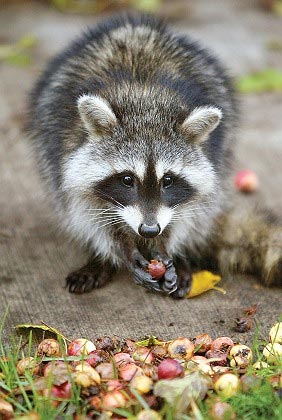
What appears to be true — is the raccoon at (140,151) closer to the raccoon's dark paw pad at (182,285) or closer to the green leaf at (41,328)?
the raccoon's dark paw pad at (182,285)

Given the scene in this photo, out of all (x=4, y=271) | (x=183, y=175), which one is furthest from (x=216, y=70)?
(x=4, y=271)

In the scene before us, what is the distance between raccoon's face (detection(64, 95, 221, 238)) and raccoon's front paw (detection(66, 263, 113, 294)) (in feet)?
1.46

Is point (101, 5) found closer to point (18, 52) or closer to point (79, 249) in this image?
point (18, 52)

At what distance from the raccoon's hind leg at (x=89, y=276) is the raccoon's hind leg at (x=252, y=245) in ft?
2.34

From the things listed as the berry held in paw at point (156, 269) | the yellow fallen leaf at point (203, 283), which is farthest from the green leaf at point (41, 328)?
the yellow fallen leaf at point (203, 283)

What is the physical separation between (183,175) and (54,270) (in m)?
1.11

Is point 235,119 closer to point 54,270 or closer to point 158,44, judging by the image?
point 158,44

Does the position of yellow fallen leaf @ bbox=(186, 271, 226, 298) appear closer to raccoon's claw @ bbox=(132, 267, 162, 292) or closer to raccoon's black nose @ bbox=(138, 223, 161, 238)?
raccoon's claw @ bbox=(132, 267, 162, 292)

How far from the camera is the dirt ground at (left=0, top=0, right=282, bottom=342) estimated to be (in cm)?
421

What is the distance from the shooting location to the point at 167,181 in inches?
165

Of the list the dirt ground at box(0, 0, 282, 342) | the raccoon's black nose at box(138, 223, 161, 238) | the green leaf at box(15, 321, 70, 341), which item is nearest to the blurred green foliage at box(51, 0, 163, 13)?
the dirt ground at box(0, 0, 282, 342)

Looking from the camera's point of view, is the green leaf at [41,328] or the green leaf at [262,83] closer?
the green leaf at [41,328]

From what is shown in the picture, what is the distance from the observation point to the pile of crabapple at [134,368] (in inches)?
129

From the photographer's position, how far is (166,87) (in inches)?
172
